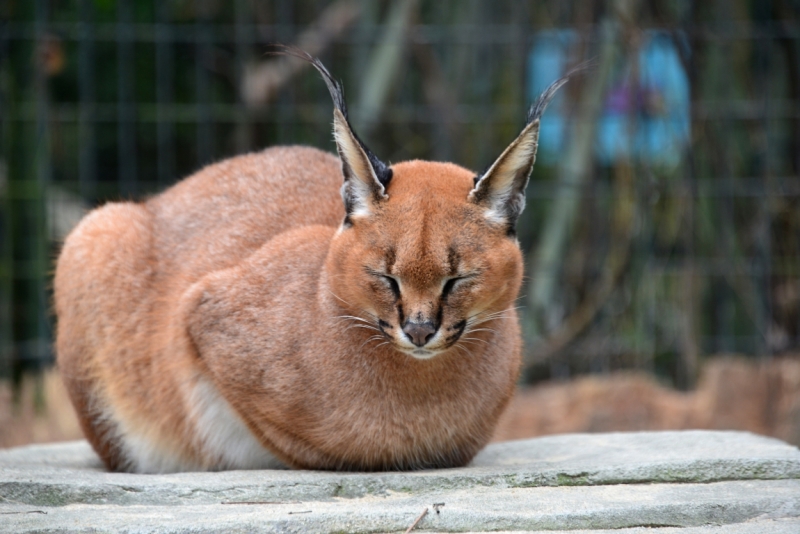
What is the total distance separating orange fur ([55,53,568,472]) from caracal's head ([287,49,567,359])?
0.4 inches

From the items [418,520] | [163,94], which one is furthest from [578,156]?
[418,520]

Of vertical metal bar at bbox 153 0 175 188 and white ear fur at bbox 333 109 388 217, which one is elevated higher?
vertical metal bar at bbox 153 0 175 188

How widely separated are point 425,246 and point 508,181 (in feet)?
2.16

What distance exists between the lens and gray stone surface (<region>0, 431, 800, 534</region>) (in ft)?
14.3

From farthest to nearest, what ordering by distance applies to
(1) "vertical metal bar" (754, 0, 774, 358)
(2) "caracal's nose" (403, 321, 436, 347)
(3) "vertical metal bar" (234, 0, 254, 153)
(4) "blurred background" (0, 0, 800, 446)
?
(3) "vertical metal bar" (234, 0, 254, 153) < (1) "vertical metal bar" (754, 0, 774, 358) < (4) "blurred background" (0, 0, 800, 446) < (2) "caracal's nose" (403, 321, 436, 347)

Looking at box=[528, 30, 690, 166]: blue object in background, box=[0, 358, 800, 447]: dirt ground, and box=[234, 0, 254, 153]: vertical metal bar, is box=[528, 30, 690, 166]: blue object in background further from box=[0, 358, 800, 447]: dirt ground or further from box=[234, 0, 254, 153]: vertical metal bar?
box=[234, 0, 254, 153]: vertical metal bar

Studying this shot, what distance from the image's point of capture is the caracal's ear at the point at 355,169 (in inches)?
200

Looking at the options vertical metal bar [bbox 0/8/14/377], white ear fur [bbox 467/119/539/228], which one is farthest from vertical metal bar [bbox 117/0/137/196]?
white ear fur [bbox 467/119/539/228]

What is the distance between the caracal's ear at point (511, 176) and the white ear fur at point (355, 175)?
500mm

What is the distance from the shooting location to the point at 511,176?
207 inches

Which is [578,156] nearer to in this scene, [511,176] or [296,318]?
[511,176]

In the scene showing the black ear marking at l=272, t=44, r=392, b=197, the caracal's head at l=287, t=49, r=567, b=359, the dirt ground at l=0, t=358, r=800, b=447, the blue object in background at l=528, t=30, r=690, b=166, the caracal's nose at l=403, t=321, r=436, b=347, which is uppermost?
the blue object in background at l=528, t=30, r=690, b=166

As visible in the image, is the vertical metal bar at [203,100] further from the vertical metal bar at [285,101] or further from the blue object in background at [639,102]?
the blue object in background at [639,102]

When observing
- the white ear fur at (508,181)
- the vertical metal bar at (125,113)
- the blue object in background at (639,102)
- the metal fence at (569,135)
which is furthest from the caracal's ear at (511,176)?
the vertical metal bar at (125,113)
